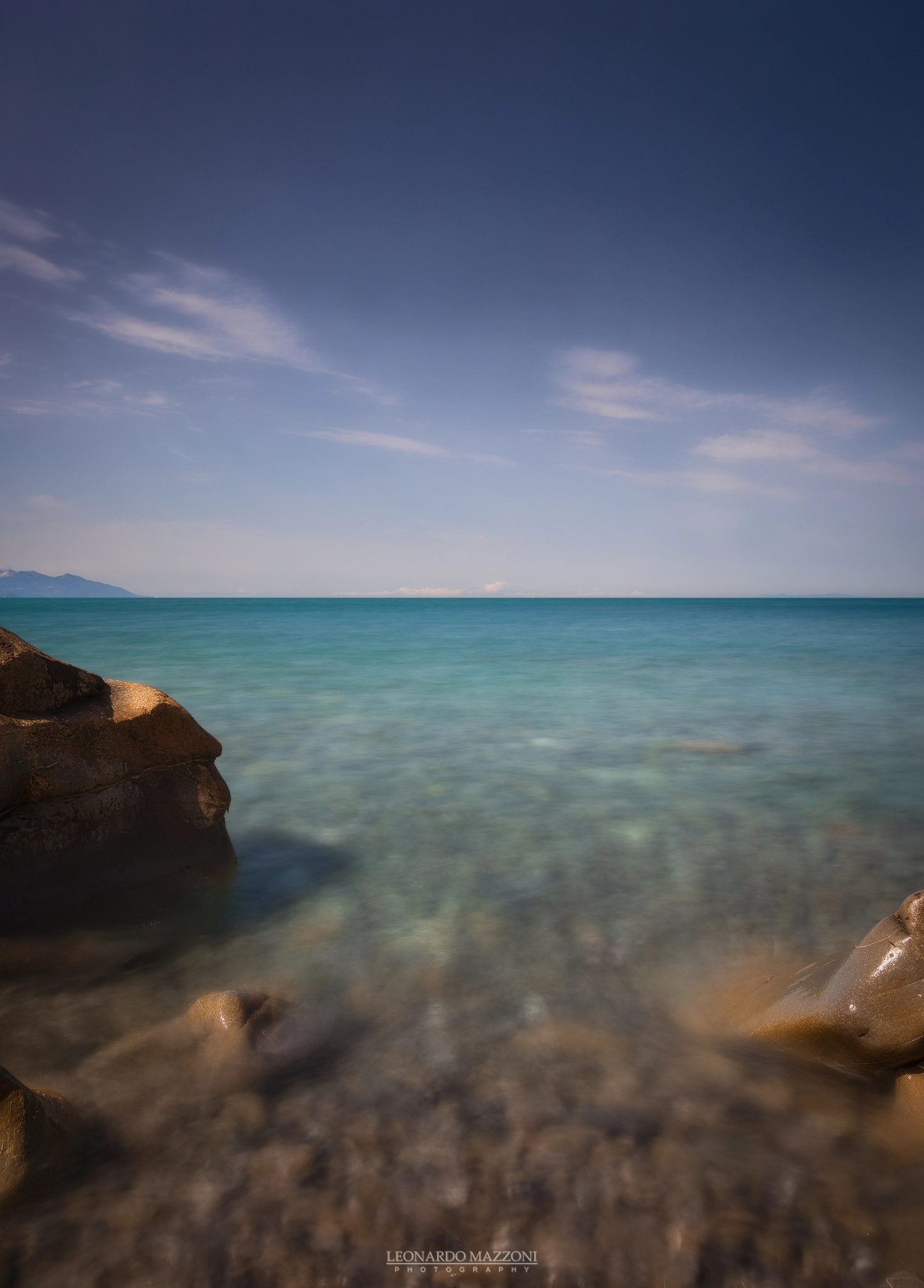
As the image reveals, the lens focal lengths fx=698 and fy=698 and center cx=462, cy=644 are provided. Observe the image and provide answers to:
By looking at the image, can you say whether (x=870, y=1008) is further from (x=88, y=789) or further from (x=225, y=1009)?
(x=88, y=789)

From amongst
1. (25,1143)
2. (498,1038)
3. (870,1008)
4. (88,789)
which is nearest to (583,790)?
(498,1038)

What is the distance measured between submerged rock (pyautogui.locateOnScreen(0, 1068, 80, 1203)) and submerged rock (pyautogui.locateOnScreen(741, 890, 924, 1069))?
2.55m

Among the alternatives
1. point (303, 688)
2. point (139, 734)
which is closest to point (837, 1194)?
point (139, 734)

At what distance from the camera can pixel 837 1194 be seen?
208 centimetres

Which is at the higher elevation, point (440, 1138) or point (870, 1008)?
point (870, 1008)

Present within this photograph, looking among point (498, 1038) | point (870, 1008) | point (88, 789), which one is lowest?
point (498, 1038)

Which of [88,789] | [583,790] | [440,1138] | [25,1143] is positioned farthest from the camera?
[583,790]

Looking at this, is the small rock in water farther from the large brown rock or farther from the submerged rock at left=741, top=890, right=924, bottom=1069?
the submerged rock at left=741, top=890, right=924, bottom=1069

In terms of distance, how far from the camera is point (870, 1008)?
2.59 meters

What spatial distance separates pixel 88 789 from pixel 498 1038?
2497 millimetres

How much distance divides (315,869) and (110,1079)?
218 cm

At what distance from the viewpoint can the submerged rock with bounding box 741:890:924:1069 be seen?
2520 millimetres

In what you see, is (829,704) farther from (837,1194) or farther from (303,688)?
(837,1194)

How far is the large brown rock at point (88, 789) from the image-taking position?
3574 millimetres
